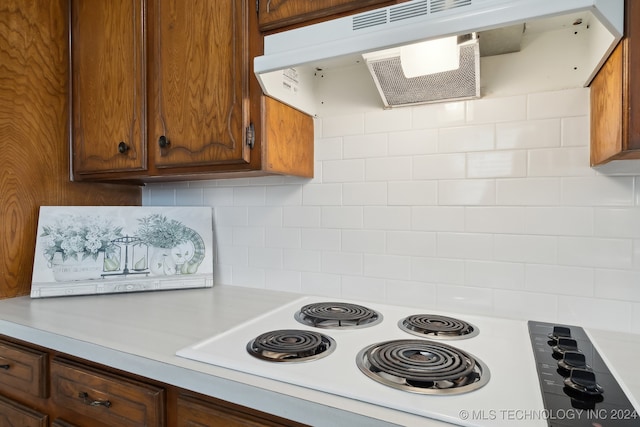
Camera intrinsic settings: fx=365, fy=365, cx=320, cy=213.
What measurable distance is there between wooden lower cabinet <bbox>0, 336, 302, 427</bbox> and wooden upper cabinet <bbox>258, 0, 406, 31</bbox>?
1.03 metres

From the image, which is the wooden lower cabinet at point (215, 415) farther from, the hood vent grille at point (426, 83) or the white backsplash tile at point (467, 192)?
the hood vent grille at point (426, 83)

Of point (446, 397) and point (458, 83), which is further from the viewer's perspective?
point (458, 83)

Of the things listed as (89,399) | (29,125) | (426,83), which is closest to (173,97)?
(29,125)

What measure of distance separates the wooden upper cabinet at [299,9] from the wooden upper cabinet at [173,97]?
5cm

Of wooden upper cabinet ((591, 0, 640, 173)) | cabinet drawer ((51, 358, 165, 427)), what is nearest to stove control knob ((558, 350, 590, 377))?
wooden upper cabinet ((591, 0, 640, 173))

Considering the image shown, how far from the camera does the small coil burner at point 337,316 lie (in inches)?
42.3

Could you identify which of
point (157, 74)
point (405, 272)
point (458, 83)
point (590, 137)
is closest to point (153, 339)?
point (405, 272)

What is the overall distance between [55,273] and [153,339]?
30.2 inches

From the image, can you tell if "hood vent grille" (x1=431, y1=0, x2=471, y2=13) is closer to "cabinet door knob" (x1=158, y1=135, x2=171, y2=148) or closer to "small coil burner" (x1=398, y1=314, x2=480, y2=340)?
"small coil burner" (x1=398, y1=314, x2=480, y2=340)

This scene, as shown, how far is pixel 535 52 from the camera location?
110cm

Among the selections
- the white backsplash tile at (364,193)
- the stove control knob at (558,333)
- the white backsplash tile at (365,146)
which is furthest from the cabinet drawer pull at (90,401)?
the stove control knob at (558,333)

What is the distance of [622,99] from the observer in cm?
75

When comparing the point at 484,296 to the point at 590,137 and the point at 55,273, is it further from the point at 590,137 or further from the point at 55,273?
the point at 55,273

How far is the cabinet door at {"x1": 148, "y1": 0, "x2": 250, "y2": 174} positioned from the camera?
1.18 metres
